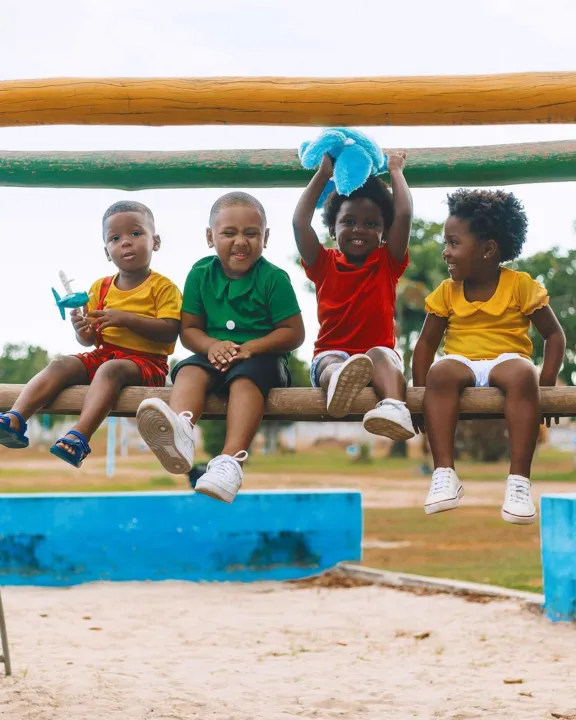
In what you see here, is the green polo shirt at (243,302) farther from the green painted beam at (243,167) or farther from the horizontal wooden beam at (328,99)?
the horizontal wooden beam at (328,99)

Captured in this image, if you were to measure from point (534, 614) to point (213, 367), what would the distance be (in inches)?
231

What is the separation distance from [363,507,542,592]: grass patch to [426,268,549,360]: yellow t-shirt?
732 cm

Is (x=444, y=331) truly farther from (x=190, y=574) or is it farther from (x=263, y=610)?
→ (x=190, y=574)

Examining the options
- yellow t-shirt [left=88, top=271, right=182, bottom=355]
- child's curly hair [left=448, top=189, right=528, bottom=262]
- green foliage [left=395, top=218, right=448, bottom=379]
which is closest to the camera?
child's curly hair [left=448, top=189, right=528, bottom=262]

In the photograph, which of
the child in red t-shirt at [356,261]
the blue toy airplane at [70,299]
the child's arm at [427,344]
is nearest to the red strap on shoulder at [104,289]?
the blue toy airplane at [70,299]

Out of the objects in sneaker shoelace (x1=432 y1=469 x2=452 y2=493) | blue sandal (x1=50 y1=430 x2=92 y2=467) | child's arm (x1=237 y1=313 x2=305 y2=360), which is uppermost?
child's arm (x1=237 y1=313 x2=305 y2=360)

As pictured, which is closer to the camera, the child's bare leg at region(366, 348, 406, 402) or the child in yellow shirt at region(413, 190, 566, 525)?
the child's bare leg at region(366, 348, 406, 402)

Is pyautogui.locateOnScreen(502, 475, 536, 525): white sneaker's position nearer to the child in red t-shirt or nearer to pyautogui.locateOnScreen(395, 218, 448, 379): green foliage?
the child in red t-shirt

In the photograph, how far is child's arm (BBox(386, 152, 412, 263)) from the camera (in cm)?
400

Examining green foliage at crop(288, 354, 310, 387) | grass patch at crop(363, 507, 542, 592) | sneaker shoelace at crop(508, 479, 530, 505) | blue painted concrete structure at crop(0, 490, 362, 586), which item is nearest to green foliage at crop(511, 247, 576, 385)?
grass patch at crop(363, 507, 542, 592)

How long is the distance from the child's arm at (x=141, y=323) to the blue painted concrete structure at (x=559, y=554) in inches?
194

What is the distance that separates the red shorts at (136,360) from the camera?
13.5 ft

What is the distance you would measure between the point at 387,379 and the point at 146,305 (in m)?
1.22

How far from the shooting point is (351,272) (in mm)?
4203
